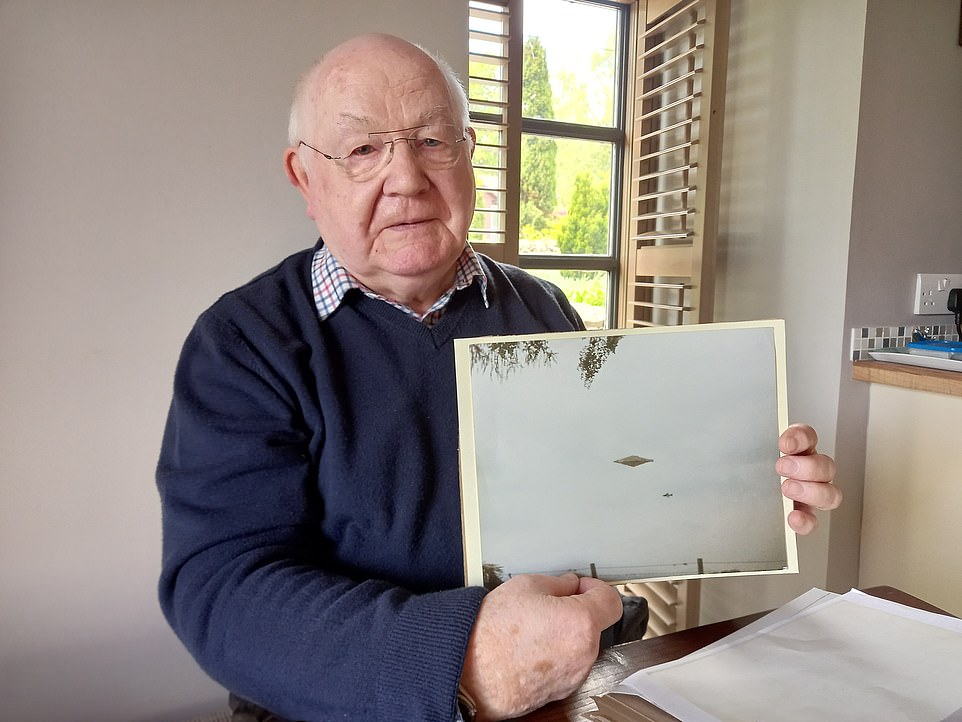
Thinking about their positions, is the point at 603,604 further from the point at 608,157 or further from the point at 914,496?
the point at 608,157

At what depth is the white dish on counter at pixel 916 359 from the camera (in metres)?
1.63

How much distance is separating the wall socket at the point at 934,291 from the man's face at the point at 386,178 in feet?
4.89

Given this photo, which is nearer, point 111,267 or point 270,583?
point 270,583

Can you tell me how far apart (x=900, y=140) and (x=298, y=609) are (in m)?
1.87

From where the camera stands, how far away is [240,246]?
1293mm

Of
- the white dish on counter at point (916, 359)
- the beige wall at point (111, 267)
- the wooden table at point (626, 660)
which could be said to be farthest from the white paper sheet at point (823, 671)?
the white dish on counter at point (916, 359)

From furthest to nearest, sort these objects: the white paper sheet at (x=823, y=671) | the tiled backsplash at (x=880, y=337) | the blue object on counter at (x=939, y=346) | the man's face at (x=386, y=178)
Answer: the tiled backsplash at (x=880, y=337) < the blue object on counter at (x=939, y=346) < the man's face at (x=386, y=178) < the white paper sheet at (x=823, y=671)

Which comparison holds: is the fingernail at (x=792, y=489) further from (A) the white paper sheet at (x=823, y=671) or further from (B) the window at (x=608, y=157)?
(B) the window at (x=608, y=157)

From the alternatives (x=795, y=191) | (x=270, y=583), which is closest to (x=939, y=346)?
(x=795, y=191)

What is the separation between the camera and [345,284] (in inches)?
38.6

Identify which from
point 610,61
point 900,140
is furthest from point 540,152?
point 900,140

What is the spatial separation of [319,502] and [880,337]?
1591mm

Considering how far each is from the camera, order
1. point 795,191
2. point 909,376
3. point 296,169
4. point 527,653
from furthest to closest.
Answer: point 795,191 → point 909,376 → point 296,169 → point 527,653

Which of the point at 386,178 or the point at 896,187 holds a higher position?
the point at 896,187
